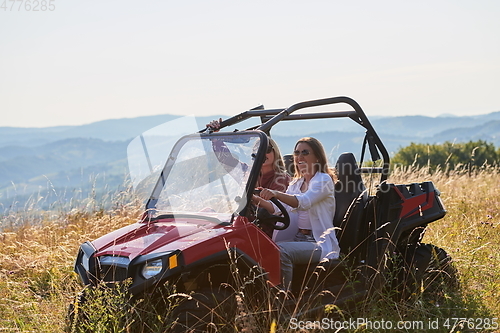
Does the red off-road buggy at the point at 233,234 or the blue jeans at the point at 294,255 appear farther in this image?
the blue jeans at the point at 294,255

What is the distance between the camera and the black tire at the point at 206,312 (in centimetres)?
362

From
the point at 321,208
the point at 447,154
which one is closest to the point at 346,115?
the point at 321,208

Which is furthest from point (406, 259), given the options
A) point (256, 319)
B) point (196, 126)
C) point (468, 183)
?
point (468, 183)

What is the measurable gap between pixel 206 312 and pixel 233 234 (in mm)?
547

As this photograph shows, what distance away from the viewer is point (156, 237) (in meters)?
3.92

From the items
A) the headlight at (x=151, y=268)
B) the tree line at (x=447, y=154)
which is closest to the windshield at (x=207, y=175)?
the headlight at (x=151, y=268)

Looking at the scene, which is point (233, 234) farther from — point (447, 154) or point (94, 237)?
point (447, 154)

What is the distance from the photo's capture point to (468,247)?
5.78 metres

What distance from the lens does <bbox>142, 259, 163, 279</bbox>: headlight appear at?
3.61m

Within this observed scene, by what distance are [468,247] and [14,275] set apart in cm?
491

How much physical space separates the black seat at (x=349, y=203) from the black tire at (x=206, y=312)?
56.6 inches

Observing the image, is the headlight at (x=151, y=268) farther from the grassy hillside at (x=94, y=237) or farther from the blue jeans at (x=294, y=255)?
the blue jeans at (x=294, y=255)

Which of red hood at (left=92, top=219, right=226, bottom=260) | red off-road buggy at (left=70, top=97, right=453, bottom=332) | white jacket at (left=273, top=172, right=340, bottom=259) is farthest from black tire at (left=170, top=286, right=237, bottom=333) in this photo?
white jacket at (left=273, top=172, right=340, bottom=259)

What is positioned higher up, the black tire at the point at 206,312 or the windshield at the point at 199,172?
the windshield at the point at 199,172
